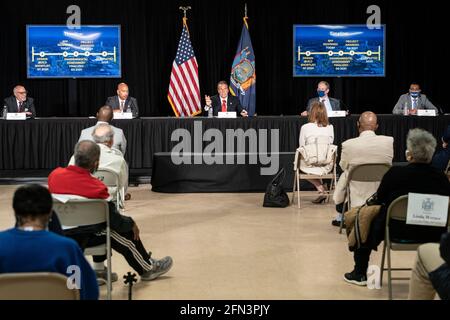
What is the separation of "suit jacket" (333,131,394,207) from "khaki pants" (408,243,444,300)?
104 inches

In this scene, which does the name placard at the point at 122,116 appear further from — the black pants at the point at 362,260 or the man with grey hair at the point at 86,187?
the black pants at the point at 362,260

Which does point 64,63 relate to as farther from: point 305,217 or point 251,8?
point 305,217

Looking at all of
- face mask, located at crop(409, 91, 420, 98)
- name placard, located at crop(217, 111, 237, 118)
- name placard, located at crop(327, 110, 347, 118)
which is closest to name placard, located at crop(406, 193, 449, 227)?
name placard, located at crop(327, 110, 347, 118)

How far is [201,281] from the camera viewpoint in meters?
5.02

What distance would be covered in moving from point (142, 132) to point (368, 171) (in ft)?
14.6

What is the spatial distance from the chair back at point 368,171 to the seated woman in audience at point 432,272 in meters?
2.51

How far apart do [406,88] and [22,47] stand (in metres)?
6.46

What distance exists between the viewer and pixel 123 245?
15.4ft

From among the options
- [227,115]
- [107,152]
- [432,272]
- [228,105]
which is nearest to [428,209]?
[432,272]

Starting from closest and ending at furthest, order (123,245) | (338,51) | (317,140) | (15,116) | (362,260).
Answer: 1. (123,245)
2. (362,260)
3. (317,140)
4. (15,116)
5. (338,51)

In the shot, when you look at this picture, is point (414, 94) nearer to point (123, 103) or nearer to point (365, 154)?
point (123, 103)

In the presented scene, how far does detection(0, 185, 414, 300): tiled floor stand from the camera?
480cm

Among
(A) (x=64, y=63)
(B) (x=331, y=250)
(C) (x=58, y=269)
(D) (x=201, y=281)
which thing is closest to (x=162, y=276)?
(D) (x=201, y=281)

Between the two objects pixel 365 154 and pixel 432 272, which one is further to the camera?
pixel 365 154
